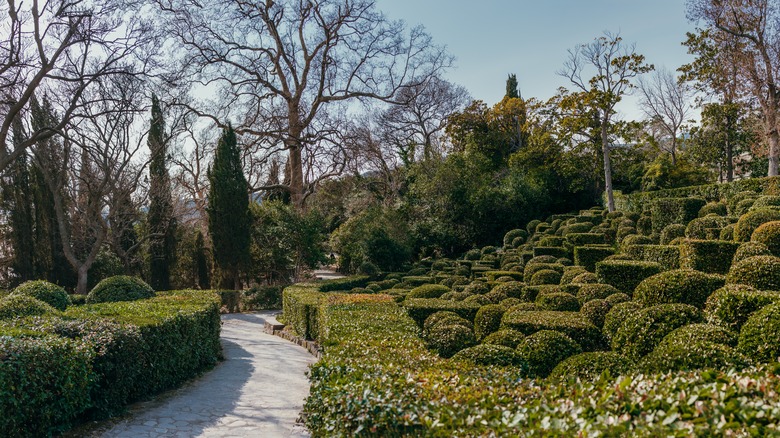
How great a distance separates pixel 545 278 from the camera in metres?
12.9

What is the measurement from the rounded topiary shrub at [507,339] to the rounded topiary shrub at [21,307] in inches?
294

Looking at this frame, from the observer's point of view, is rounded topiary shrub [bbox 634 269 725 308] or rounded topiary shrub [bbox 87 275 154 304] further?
rounded topiary shrub [bbox 87 275 154 304]

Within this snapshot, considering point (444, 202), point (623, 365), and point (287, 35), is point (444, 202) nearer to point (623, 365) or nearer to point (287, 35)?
point (287, 35)

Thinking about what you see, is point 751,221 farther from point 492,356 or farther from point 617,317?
point 492,356

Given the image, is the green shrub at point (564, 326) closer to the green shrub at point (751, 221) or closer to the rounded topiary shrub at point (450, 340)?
the rounded topiary shrub at point (450, 340)

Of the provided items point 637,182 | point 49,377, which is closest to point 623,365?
point 49,377

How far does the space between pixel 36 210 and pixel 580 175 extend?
26040mm

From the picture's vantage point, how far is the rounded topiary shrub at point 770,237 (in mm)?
10562

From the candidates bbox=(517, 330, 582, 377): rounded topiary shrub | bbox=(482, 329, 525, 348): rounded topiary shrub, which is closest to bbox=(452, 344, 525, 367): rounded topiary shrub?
bbox=(517, 330, 582, 377): rounded topiary shrub

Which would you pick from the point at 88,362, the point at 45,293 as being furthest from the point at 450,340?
the point at 45,293

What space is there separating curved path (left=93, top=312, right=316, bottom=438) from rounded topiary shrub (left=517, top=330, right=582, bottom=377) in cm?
271

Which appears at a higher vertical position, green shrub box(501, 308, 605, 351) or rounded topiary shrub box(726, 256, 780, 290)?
rounded topiary shrub box(726, 256, 780, 290)

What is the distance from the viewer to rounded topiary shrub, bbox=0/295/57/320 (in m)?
9.56

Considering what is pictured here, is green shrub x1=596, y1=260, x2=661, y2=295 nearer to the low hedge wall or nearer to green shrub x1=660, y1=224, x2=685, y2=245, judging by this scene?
green shrub x1=660, y1=224, x2=685, y2=245
